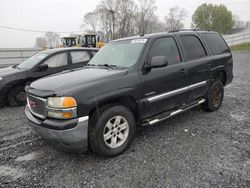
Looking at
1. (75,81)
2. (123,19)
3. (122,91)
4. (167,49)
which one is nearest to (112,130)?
(122,91)

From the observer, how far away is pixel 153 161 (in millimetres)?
2807

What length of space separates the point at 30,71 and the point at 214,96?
5.13 metres

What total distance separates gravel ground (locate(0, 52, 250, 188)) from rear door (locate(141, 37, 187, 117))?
0.62m

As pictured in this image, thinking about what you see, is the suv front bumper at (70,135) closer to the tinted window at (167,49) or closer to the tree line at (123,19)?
the tinted window at (167,49)

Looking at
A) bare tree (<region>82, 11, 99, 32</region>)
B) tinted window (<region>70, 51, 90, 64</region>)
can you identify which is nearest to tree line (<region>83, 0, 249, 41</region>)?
bare tree (<region>82, 11, 99, 32</region>)

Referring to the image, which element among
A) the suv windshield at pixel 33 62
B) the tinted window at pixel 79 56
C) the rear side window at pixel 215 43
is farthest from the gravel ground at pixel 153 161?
the tinted window at pixel 79 56

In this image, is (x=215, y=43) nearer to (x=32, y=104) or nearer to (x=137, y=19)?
(x=32, y=104)

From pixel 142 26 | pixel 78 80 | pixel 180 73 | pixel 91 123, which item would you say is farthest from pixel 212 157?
pixel 142 26

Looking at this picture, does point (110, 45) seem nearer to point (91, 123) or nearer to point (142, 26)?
point (91, 123)

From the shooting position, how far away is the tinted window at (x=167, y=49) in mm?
3490

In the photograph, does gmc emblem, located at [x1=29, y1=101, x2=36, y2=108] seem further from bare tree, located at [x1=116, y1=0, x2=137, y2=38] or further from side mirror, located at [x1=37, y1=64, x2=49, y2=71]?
bare tree, located at [x1=116, y1=0, x2=137, y2=38]

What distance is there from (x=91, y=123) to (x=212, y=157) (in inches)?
73.6

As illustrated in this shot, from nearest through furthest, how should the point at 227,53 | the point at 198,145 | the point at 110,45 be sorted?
the point at 198,145
the point at 110,45
the point at 227,53

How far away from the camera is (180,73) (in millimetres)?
3682
